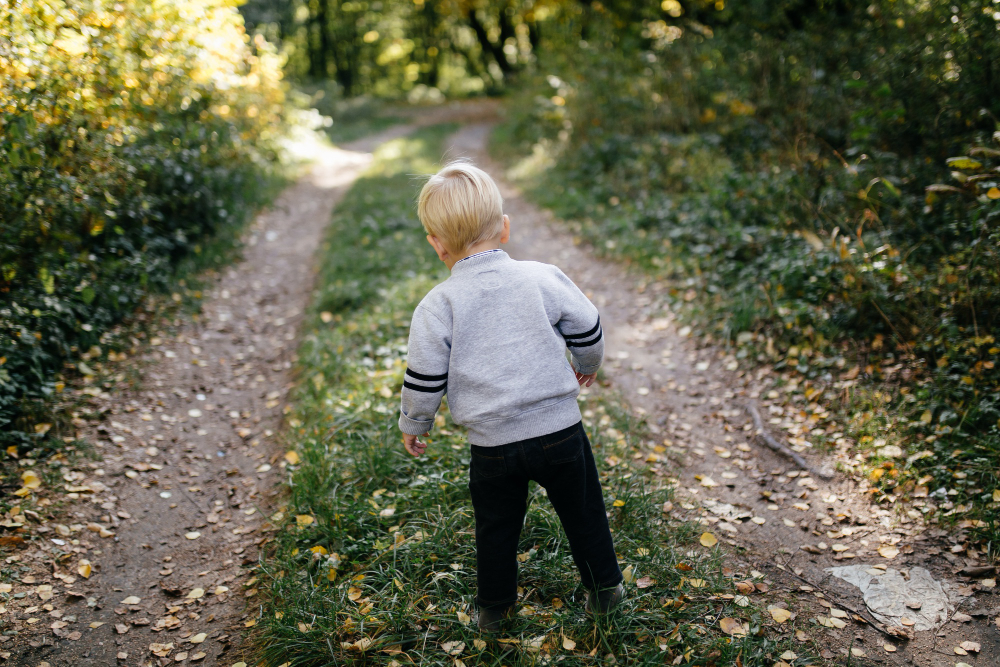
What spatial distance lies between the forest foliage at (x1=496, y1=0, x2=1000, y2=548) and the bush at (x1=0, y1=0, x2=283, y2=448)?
204 inches

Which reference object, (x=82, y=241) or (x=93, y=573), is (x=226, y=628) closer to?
(x=93, y=573)

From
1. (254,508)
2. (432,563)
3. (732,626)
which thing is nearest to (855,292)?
(732,626)

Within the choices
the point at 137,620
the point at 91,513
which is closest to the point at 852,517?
the point at 137,620

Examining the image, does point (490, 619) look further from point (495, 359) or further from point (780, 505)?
point (780, 505)

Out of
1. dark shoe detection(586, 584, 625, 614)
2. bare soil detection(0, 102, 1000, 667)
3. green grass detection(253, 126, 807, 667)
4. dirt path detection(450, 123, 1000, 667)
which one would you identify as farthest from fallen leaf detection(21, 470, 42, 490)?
dirt path detection(450, 123, 1000, 667)

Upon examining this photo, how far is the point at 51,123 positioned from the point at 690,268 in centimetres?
596

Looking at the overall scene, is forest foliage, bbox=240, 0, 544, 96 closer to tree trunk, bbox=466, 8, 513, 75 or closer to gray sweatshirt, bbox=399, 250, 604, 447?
tree trunk, bbox=466, 8, 513, 75

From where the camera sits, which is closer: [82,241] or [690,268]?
[82,241]

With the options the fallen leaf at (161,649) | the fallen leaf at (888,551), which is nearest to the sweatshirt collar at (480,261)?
the fallen leaf at (161,649)

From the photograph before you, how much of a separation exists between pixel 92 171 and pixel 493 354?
16.6 ft

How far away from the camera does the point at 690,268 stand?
6.24m

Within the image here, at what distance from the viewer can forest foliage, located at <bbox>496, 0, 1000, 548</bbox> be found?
3.77 m

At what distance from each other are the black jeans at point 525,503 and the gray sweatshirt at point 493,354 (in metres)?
0.07

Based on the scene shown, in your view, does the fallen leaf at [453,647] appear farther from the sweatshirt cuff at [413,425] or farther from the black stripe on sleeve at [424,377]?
the black stripe on sleeve at [424,377]
